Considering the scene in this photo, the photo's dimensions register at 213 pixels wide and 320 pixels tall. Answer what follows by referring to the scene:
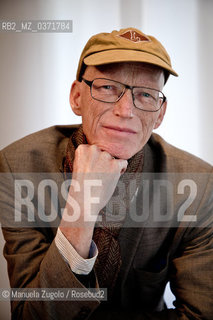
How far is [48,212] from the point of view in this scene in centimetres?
94

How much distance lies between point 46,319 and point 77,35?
0.93 meters

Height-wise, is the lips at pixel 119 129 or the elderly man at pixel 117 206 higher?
the lips at pixel 119 129

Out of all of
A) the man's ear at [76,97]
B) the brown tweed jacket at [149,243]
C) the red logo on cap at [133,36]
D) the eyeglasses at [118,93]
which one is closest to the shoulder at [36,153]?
the brown tweed jacket at [149,243]

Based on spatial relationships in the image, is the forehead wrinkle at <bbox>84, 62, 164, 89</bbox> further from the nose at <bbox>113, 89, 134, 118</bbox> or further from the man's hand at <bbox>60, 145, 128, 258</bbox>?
the man's hand at <bbox>60, 145, 128, 258</bbox>

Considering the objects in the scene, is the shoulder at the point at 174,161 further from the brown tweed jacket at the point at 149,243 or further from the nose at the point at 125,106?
the nose at the point at 125,106

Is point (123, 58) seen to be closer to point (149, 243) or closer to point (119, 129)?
point (119, 129)

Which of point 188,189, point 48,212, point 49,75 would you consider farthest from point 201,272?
point 49,75

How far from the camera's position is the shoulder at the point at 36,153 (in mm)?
950

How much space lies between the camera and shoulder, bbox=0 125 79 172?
95 cm

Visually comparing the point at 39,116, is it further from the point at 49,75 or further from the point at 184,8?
the point at 184,8

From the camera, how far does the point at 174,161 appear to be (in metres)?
1.01

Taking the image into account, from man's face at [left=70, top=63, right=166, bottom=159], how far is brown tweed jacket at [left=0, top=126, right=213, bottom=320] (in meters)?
0.19

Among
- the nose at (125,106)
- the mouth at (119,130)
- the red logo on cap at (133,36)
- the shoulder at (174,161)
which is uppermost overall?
the red logo on cap at (133,36)

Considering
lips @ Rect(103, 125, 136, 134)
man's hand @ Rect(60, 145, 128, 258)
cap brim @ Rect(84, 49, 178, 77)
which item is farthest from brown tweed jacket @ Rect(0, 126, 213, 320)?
cap brim @ Rect(84, 49, 178, 77)
